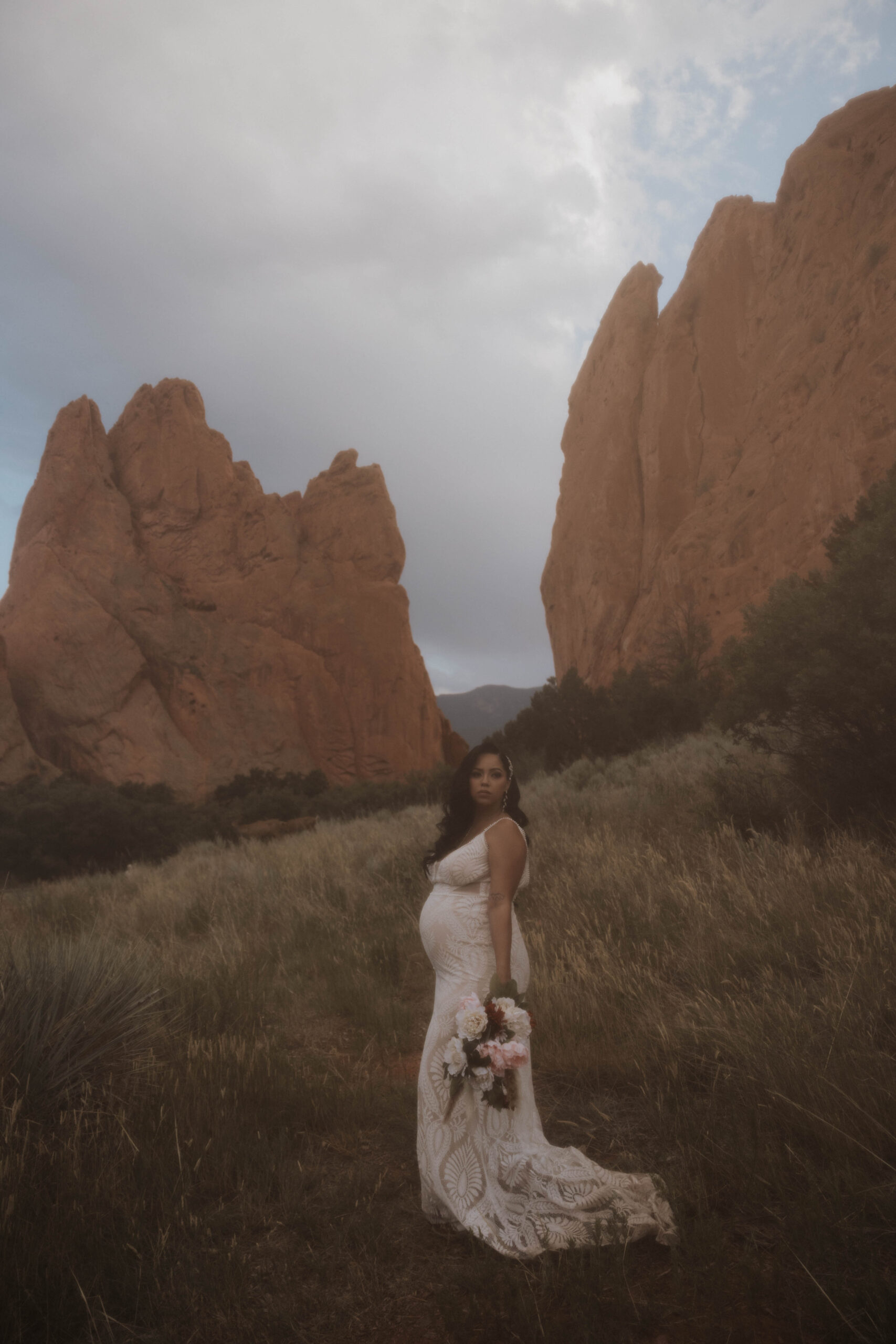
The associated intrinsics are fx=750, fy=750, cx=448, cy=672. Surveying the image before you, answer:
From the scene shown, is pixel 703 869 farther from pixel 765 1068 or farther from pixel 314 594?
pixel 314 594

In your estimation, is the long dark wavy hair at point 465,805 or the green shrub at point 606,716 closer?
the long dark wavy hair at point 465,805

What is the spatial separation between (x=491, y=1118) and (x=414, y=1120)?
1041mm

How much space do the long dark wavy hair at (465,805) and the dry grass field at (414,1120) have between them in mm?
1365

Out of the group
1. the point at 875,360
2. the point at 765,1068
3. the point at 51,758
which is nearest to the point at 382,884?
the point at 765,1068

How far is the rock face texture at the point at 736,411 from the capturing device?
27.4m

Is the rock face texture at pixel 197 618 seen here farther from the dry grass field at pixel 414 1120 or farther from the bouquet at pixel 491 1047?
the bouquet at pixel 491 1047

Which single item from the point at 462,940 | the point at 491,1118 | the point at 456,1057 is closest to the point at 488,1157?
the point at 491,1118

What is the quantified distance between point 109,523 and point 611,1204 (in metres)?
44.2

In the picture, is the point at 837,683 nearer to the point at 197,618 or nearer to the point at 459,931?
the point at 459,931

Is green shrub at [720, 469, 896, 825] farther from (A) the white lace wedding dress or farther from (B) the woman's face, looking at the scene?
(A) the white lace wedding dress

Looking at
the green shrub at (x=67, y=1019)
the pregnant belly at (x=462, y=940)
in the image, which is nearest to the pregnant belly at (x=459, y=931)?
the pregnant belly at (x=462, y=940)

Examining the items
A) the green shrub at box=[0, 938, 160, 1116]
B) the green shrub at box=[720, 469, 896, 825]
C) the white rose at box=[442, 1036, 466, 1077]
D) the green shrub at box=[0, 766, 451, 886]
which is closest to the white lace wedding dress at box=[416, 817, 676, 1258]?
the white rose at box=[442, 1036, 466, 1077]

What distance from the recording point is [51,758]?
34.9 m

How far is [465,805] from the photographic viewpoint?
354cm
